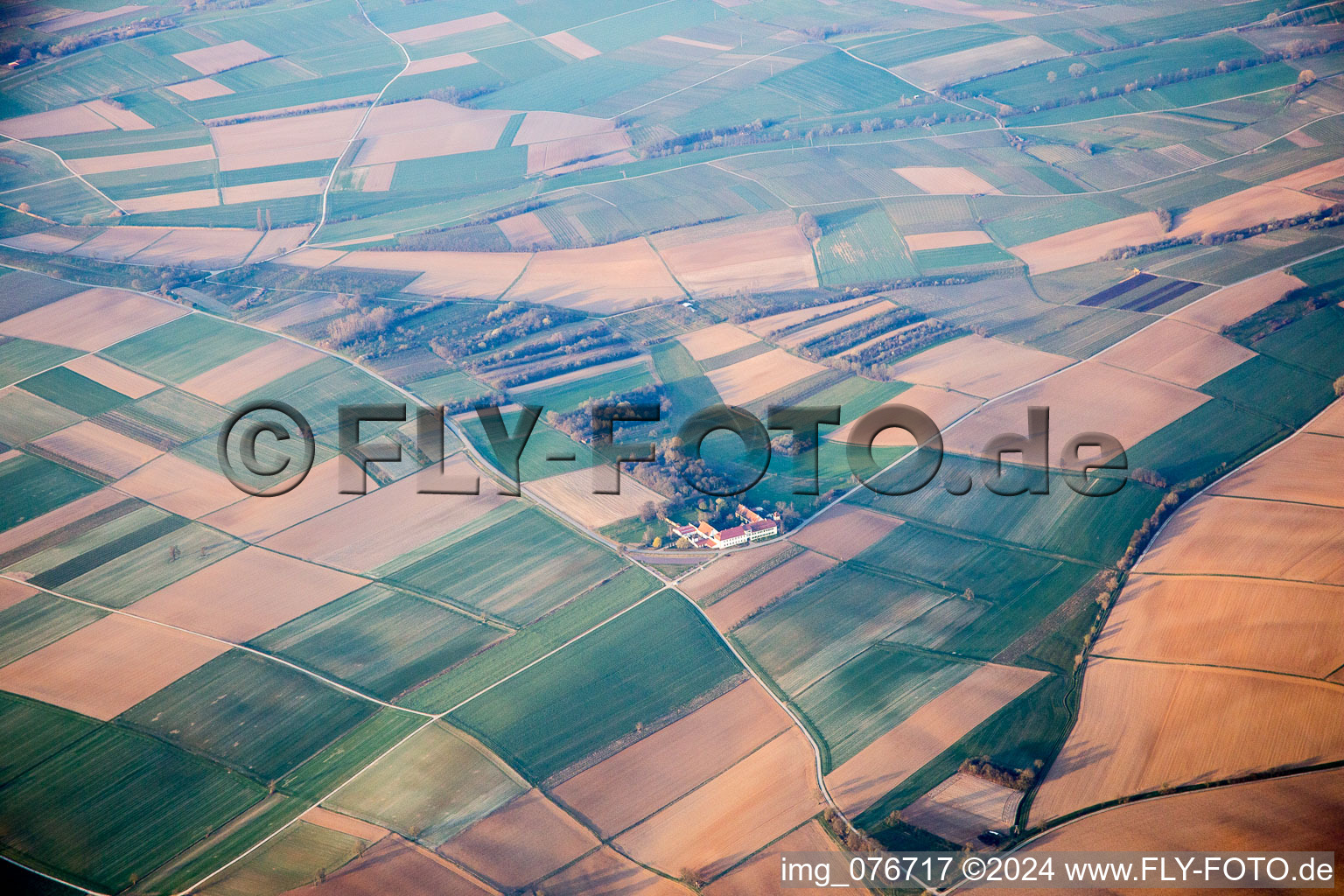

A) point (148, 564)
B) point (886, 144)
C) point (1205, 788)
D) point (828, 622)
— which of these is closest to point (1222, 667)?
point (1205, 788)

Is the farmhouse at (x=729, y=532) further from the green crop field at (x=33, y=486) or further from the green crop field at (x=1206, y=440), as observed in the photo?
the green crop field at (x=33, y=486)

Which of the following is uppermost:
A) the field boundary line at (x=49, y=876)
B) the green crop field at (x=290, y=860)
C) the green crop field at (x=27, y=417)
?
the green crop field at (x=27, y=417)

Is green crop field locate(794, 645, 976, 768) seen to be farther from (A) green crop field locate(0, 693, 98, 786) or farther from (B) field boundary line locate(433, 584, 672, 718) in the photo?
(A) green crop field locate(0, 693, 98, 786)

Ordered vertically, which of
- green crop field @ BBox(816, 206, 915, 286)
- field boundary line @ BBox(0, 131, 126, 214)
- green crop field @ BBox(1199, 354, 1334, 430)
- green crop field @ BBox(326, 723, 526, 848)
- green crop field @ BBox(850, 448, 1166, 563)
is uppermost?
field boundary line @ BBox(0, 131, 126, 214)

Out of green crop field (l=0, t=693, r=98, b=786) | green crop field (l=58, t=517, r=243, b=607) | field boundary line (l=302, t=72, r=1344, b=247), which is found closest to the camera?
green crop field (l=0, t=693, r=98, b=786)

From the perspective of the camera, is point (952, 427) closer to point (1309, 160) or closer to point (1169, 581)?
point (1169, 581)

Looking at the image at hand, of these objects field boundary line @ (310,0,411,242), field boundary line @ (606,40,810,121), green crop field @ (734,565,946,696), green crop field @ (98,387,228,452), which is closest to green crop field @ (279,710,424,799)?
green crop field @ (734,565,946,696)

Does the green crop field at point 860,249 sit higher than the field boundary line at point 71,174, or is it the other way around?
the field boundary line at point 71,174

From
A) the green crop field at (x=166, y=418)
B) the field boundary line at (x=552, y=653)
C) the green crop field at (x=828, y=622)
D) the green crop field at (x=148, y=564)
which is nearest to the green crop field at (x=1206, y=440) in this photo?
the green crop field at (x=828, y=622)
